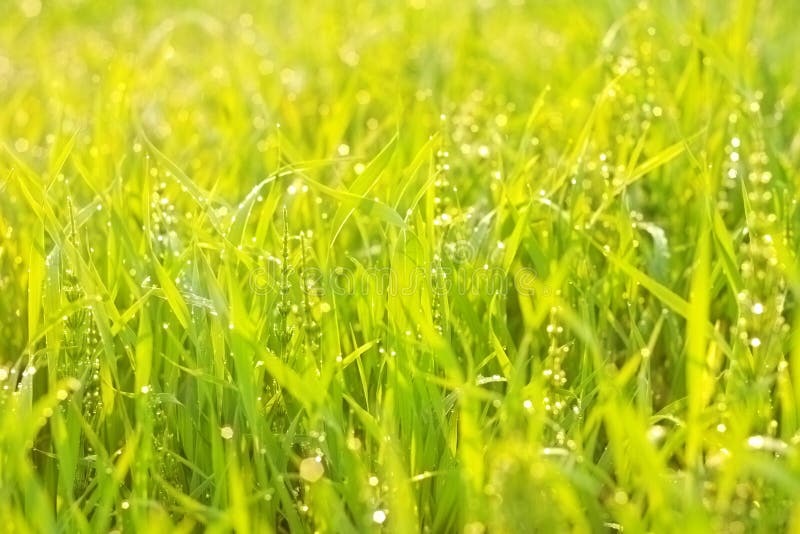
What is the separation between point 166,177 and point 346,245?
0.37 meters

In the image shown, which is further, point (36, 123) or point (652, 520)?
point (36, 123)

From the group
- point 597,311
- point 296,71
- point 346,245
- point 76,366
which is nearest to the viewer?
point 76,366

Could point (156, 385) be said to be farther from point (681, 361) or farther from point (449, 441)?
point (681, 361)

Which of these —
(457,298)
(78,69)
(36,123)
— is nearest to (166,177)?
(36,123)

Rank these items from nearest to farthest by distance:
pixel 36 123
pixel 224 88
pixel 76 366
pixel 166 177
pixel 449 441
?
1. pixel 449 441
2. pixel 76 366
3. pixel 166 177
4. pixel 36 123
5. pixel 224 88

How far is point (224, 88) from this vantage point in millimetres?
2328

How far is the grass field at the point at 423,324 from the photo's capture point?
0.93 metres

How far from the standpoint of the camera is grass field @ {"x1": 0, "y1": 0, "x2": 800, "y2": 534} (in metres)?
0.93

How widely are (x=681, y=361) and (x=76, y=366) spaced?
0.67m

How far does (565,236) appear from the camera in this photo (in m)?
1.39

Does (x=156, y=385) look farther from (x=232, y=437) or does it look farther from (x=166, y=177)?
(x=166, y=177)

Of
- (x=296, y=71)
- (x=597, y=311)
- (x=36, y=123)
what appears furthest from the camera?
(x=296, y=71)

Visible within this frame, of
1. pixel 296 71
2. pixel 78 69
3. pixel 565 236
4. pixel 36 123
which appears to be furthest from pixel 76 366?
pixel 78 69

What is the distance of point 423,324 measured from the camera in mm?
1046
